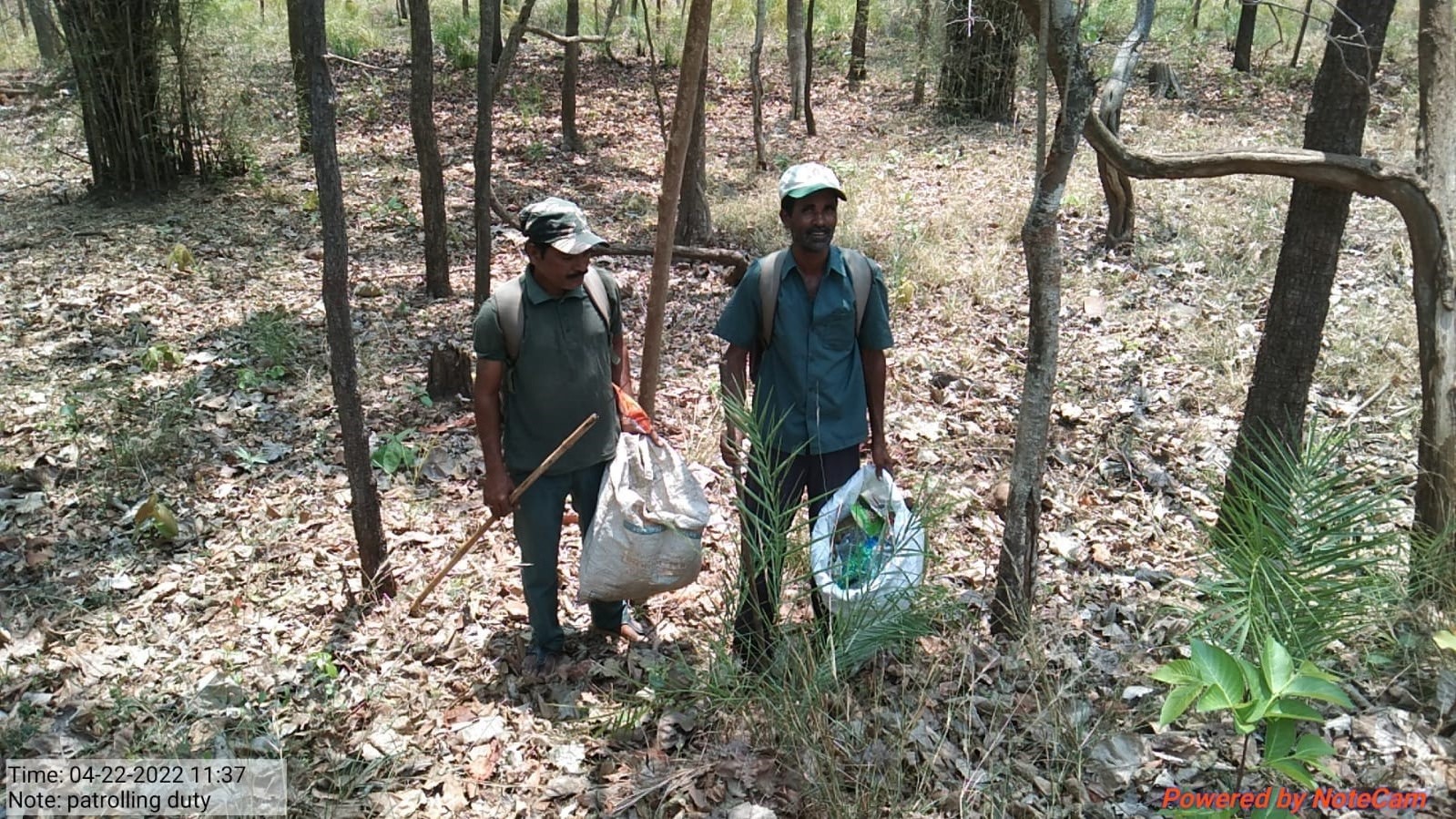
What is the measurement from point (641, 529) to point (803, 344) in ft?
3.02

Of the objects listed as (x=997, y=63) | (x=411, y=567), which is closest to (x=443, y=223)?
(x=411, y=567)

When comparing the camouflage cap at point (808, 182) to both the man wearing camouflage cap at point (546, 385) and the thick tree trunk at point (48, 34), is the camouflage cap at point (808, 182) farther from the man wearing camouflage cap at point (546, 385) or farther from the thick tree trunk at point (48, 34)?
the thick tree trunk at point (48, 34)

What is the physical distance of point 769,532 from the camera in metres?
3.40

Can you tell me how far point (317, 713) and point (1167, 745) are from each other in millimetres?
3077

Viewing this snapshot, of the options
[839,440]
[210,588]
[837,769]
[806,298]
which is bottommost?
[210,588]

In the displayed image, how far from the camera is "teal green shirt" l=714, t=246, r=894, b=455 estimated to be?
3.49 metres

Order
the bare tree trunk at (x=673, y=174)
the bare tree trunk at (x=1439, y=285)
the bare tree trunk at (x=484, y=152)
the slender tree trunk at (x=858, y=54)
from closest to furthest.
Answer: the bare tree trunk at (x=1439, y=285), the bare tree trunk at (x=673, y=174), the bare tree trunk at (x=484, y=152), the slender tree trunk at (x=858, y=54)

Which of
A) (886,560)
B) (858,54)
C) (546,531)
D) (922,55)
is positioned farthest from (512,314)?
(858,54)

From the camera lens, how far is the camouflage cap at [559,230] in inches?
137

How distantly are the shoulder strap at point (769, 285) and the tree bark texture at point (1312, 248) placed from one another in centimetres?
186

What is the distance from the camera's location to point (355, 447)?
4.18 meters

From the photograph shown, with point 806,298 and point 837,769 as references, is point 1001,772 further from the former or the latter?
point 806,298

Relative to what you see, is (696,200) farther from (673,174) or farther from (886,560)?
(886,560)

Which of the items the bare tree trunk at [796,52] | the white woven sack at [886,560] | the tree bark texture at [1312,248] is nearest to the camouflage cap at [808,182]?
the white woven sack at [886,560]
